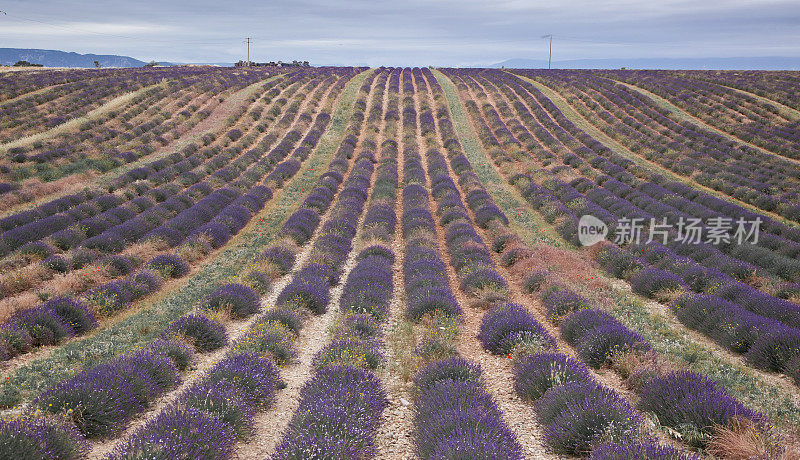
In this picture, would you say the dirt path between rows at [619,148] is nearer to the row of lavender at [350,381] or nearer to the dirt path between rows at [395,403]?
the dirt path between rows at [395,403]

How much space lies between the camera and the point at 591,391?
17.6 feet

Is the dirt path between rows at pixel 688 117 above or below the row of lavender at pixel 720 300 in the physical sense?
above

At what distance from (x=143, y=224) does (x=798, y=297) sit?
17.3 metres

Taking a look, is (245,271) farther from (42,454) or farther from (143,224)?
(42,454)

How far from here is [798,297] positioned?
10047mm

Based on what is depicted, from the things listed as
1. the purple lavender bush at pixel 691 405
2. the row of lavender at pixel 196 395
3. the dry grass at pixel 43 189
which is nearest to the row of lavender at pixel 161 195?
the dry grass at pixel 43 189

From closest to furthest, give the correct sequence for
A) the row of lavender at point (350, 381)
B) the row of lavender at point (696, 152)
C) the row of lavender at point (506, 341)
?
the row of lavender at point (350, 381) → the row of lavender at point (506, 341) → the row of lavender at point (696, 152)

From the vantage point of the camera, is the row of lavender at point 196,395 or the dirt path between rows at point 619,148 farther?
the dirt path between rows at point 619,148

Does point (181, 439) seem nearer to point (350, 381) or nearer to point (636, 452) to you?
point (350, 381)

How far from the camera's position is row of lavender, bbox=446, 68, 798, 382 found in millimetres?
7312

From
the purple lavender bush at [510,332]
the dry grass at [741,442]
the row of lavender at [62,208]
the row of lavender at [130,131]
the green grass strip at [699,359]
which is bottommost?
the green grass strip at [699,359]

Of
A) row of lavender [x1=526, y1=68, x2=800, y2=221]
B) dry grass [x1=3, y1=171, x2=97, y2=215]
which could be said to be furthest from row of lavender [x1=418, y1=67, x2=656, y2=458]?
dry grass [x1=3, y1=171, x2=97, y2=215]

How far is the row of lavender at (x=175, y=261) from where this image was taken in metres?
7.63

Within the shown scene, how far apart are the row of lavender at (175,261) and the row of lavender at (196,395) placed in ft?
7.07
